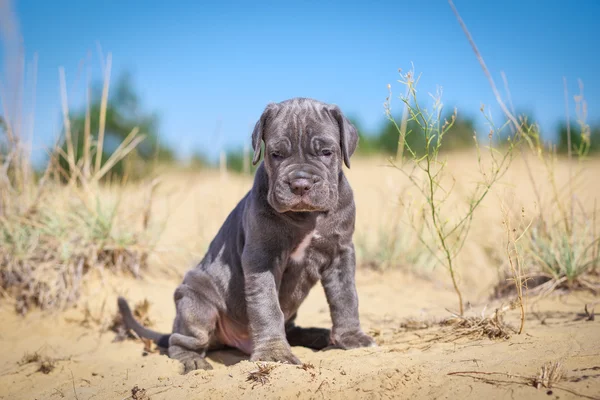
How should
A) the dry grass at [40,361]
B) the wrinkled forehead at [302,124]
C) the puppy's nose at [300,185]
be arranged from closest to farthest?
the puppy's nose at [300,185] < the wrinkled forehead at [302,124] < the dry grass at [40,361]

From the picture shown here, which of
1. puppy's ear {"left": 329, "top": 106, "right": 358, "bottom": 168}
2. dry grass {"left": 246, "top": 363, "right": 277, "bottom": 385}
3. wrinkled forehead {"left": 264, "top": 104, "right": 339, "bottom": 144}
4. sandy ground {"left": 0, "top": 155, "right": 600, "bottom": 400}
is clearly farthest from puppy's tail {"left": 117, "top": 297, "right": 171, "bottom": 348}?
puppy's ear {"left": 329, "top": 106, "right": 358, "bottom": 168}

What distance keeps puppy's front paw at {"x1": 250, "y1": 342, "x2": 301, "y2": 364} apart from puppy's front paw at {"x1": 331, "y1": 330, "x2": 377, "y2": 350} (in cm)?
52

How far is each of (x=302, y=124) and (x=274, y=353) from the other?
65.2 inches

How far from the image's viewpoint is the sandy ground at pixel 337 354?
2.97 meters

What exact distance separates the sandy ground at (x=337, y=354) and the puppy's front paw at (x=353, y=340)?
9cm

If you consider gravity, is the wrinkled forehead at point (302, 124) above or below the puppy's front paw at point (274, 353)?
above

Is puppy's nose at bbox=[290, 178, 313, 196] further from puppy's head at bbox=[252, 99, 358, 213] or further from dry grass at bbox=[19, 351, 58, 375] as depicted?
dry grass at bbox=[19, 351, 58, 375]

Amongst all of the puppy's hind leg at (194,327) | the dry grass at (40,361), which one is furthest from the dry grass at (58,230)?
the puppy's hind leg at (194,327)

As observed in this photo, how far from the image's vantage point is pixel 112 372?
4.36 meters

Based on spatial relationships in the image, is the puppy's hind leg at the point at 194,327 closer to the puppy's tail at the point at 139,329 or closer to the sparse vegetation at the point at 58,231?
the puppy's tail at the point at 139,329

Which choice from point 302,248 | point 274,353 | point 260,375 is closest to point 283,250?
point 302,248

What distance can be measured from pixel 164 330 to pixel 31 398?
1973 mm

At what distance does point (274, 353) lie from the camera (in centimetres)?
Result: 373

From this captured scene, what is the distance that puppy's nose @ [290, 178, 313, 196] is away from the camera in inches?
142
